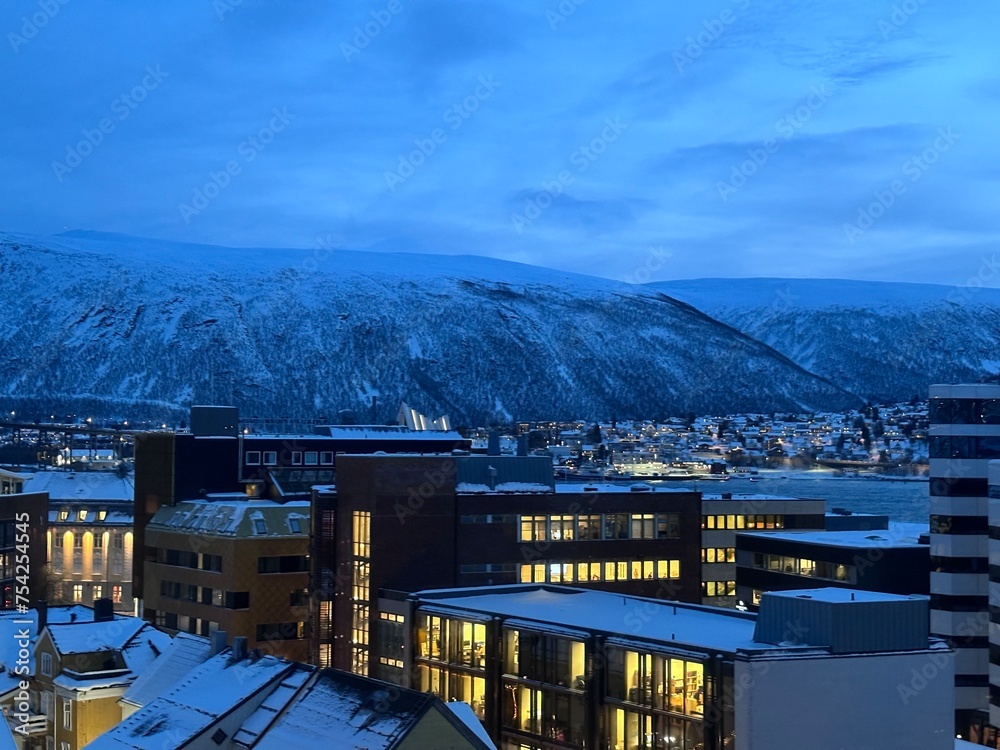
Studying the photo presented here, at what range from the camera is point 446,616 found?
45.1 meters

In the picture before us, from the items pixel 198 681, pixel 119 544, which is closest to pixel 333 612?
pixel 198 681

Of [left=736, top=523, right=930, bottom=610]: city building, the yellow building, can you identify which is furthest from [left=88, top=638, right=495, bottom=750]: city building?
[left=736, top=523, right=930, bottom=610]: city building

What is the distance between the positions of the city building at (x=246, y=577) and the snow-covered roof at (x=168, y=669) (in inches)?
990

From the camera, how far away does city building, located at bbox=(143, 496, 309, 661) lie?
6644cm

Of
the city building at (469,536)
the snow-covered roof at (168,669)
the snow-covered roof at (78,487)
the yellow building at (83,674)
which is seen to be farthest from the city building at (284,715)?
the snow-covered roof at (78,487)

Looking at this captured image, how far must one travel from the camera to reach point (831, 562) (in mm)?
66375

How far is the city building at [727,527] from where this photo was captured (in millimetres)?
80312

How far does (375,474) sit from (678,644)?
23.5 metres

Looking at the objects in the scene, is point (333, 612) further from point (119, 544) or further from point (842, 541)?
point (119, 544)

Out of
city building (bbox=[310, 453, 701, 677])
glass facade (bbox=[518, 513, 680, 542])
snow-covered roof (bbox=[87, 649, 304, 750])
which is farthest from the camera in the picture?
glass facade (bbox=[518, 513, 680, 542])

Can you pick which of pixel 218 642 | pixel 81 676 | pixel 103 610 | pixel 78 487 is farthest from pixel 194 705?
pixel 78 487

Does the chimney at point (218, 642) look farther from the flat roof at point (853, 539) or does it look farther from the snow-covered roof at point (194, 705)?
the flat roof at point (853, 539)

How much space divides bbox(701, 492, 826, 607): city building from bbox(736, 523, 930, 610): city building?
4701 millimetres

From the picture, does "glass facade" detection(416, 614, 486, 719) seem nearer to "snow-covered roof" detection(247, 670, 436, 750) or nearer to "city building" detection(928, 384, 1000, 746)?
"snow-covered roof" detection(247, 670, 436, 750)
